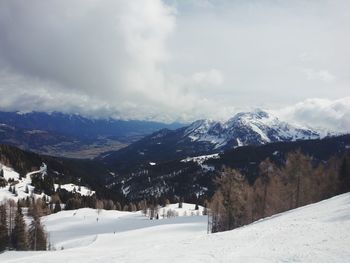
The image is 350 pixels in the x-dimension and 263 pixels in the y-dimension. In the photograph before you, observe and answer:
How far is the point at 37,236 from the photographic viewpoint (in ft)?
319

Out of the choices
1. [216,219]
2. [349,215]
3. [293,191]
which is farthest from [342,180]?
[349,215]

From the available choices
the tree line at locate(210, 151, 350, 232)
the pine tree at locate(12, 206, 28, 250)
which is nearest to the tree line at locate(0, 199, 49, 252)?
the pine tree at locate(12, 206, 28, 250)

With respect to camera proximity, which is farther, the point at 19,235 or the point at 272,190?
the point at 19,235

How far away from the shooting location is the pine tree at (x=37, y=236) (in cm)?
9469

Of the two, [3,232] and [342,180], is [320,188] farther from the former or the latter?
[3,232]

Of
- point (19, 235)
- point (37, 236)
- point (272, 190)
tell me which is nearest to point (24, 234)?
point (19, 235)

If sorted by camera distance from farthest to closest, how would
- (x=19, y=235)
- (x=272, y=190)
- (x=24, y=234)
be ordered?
(x=24, y=234)
(x=19, y=235)
(x=272, y=190)

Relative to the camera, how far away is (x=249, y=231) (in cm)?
4372

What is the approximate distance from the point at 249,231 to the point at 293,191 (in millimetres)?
42307

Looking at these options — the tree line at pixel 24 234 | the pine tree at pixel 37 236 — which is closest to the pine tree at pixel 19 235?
the tree line at pixel 24 234

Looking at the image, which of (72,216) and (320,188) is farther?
(72,216)

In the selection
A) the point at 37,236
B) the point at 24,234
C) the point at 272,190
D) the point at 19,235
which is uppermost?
the point at 272,190

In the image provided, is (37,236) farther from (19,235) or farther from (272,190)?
(272,190)

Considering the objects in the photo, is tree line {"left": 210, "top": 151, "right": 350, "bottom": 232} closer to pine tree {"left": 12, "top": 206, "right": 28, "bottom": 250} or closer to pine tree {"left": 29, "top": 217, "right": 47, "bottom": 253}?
pine tree {"left": 29, "top": 217, "right": 47, "bottom": 253}
